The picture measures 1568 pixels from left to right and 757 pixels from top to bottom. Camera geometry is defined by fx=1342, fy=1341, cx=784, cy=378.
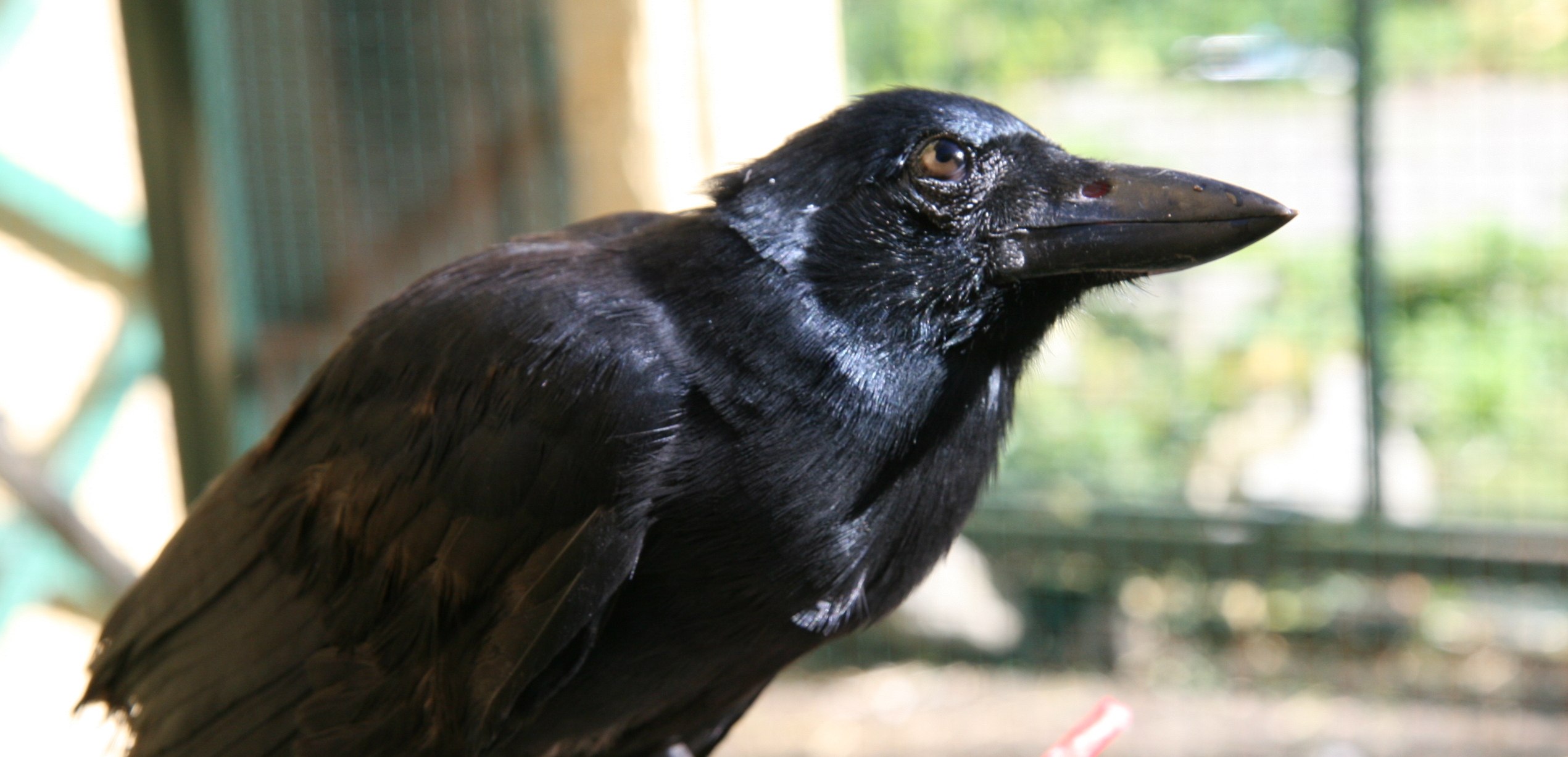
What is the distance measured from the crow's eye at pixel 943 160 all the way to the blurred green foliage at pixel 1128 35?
2.31m

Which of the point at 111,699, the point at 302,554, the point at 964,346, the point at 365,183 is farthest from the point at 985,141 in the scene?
the point at 365,183

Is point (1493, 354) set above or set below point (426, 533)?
below

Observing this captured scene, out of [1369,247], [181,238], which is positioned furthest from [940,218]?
[181,238]

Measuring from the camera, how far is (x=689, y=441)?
1.37 metres

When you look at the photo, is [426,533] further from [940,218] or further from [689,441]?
[940,218]

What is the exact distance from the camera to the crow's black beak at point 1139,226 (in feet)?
4.19

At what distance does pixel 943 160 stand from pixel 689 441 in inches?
15.5

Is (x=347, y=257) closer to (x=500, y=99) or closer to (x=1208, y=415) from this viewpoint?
(x=500, y=99)

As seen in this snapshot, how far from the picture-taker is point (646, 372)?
139 cm

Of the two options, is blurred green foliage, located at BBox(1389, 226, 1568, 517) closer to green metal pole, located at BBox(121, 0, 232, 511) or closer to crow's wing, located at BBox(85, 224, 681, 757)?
crow's wing, located at BBox(85, 224, 681, 757)

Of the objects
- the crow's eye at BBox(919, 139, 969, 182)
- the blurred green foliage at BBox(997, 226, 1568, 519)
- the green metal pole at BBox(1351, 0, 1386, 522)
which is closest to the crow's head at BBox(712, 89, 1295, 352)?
the crow's eye at BBox(919, 139, 969, 182)

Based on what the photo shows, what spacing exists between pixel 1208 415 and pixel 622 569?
286 cm

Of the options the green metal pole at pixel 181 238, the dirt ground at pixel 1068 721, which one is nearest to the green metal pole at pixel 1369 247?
the dirt ground at pixel 1068 721

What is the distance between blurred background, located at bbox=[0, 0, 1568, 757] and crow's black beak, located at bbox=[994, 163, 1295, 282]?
88.1 inches
